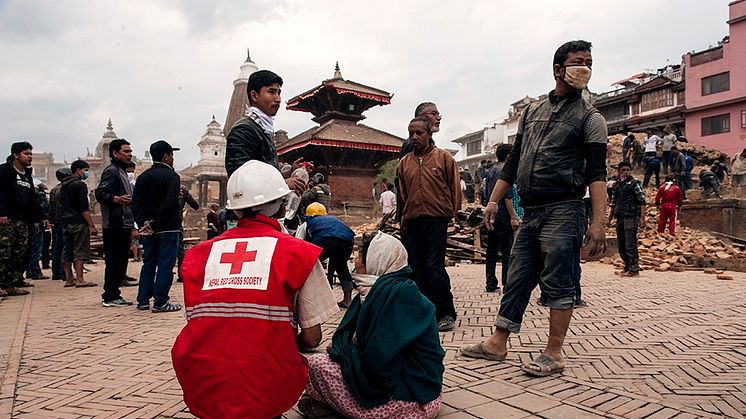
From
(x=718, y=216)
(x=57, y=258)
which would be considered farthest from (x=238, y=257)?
(x=718, y=216)

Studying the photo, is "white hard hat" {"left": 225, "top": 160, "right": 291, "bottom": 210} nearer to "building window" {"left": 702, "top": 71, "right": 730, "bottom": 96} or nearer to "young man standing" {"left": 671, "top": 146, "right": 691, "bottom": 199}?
"young man standing" {"left": 671, "top": 146, "right": 691, "bottom": 199}

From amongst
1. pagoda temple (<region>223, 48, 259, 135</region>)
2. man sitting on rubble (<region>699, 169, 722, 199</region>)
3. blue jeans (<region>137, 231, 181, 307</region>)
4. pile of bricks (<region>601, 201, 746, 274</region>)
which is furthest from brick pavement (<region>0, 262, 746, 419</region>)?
pagoda temple (<region>223, 48, 259, 135</region>)

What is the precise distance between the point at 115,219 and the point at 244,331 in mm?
5234

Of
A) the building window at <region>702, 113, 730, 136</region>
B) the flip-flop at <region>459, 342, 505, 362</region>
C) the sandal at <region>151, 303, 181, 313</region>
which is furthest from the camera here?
the building window at <region>702, 113, 730, 136</region>

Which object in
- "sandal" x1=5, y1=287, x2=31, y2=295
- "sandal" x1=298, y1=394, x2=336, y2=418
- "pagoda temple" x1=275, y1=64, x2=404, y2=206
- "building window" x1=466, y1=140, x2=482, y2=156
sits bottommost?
"sandal" x1=5, y1=287, x2=31, y2=295

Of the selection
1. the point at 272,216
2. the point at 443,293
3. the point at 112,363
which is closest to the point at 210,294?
the point at 272,216

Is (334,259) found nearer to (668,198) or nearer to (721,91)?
(668,198)

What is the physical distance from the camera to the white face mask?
3475 millimetres

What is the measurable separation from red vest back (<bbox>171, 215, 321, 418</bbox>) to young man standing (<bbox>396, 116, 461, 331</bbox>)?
2.75 metres

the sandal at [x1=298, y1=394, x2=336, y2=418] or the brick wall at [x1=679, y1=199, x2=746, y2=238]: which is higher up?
the brick wall at [x1=679, y1=199, x2=746, y2=238]

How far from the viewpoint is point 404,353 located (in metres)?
2.61

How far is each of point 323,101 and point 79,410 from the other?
84.3 feet

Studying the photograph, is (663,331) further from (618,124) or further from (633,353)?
(618,124)

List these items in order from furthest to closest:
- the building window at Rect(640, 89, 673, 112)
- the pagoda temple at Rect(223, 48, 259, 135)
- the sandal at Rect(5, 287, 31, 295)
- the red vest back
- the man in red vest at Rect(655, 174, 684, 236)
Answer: the pagoda temple at Rect(223, 48, 259, 135) → the building window at Rect(640, 89, 673, 112) → the man in red vest at Rect(655, 174, 684, 236) → the sandal at Rect(5, 287, 31, 295) → the red vest back
